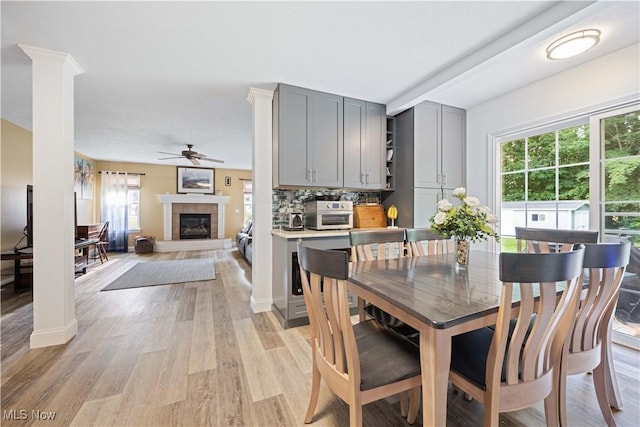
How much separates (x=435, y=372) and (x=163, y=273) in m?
4.78

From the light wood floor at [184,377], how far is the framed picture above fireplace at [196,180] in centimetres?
481

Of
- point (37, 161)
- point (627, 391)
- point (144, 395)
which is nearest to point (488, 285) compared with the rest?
point (627, 391)

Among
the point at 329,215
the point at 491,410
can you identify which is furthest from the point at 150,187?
the point at 491,410

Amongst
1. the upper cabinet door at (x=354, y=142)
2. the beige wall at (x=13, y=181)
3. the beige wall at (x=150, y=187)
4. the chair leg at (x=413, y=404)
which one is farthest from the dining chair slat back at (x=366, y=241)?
the beige wall at (x=150, y=187)

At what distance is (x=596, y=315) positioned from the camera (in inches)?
47.9

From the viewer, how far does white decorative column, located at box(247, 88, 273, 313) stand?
287 centimetres

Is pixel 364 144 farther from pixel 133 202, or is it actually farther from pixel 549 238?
pixel 133 202

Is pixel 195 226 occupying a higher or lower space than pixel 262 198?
lower

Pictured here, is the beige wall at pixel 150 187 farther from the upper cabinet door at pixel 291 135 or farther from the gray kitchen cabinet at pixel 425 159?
the gray kitchen cabinet at pixel 425 159

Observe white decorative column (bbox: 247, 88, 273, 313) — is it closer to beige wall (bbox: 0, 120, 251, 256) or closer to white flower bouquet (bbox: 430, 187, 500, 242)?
white flower bouquet (bbox: 430, 187, 500, 242)

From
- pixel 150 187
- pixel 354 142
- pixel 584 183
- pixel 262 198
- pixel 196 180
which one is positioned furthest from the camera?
pixel 196 180

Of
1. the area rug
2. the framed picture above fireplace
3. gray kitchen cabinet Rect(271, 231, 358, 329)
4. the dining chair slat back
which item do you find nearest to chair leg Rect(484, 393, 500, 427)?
the dining chair slat back

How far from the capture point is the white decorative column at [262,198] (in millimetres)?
2868

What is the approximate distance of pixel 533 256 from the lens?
0.90m
